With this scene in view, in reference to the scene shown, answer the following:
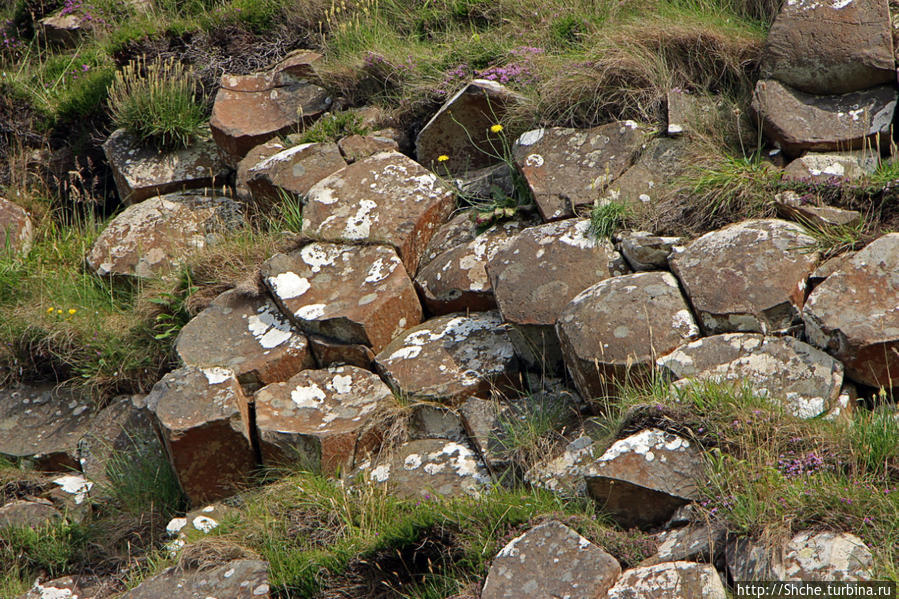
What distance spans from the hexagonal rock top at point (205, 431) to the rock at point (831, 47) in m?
3.93

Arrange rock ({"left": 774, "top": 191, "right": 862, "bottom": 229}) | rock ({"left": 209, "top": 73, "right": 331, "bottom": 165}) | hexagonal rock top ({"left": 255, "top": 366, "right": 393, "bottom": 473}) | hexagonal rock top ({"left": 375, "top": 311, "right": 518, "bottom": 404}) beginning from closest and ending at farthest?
rock ({"left": 774, "top": 191, "right": 862, "bottom": 229})
hexagonal rock top ({"left": 255, "top": 366, "right": 393, "bottom": 473})
hexagonal rock top ({"left": 375, "top": 311, "right": 518, "bottom": 404})
rock ({"left": 209, "top": 73, "right": 331, "bottom": 165})

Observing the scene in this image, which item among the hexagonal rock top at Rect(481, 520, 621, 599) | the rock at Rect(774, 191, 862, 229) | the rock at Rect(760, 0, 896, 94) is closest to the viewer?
the hexagonal rock top at Rect(481, 520, 621, 599)

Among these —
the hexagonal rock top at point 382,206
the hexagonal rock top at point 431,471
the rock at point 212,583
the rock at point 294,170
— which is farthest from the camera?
the rock at point 294,170

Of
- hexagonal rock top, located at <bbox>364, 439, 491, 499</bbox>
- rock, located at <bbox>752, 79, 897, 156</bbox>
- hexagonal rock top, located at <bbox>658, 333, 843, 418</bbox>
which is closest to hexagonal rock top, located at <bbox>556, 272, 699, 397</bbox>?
hexagonal rock top, located at <bbox>658, 333, 843, 418</bbox>

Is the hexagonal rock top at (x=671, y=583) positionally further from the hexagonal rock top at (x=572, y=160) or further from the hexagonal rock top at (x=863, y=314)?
Result: the hexagonal rock top at (x=572, y=160)

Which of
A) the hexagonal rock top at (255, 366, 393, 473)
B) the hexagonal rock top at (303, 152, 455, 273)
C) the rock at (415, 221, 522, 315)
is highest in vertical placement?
the hexagonal rock top at (303, 152, 455, 273)

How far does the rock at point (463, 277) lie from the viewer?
5484 millimetres

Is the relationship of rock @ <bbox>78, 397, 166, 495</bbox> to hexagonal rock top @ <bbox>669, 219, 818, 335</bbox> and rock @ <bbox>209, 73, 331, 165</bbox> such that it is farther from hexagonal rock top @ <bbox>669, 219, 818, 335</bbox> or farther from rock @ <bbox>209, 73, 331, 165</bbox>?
hexagonal rock top @ <bbox>669, 219, 818, 335</bbox>

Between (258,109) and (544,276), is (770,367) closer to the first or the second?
(544,276)

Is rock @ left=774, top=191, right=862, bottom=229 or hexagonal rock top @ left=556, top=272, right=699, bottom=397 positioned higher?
rock @ left=774, top=191, right=862, bottom=229

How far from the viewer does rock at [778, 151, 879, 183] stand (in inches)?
199

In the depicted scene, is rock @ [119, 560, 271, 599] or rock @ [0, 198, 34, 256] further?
rock @ [0, 198, 34, 256]

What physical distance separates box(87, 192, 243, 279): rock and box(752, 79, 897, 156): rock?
3.87 metres

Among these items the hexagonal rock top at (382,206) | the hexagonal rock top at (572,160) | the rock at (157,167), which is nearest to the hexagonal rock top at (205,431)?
the hexagonal rock top at (382,206)
